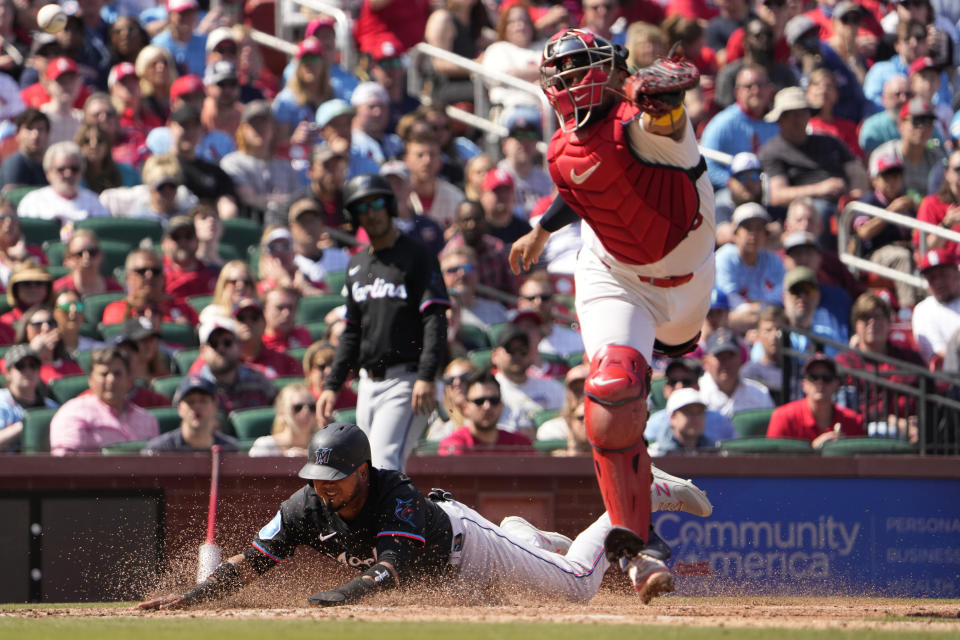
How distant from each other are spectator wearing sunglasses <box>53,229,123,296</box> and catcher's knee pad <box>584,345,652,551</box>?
5.44 meters

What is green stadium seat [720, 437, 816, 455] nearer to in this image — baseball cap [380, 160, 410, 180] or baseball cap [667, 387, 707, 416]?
baseball cap [667, 387, 707, 416]

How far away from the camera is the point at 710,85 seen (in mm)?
14992

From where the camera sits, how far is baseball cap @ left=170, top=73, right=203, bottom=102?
12969mm

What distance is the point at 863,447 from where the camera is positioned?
9508 mm

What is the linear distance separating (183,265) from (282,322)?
103cm

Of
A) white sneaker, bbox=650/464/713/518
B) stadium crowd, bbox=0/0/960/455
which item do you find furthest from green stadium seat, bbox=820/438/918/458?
white sneaker, bbox=650/464/713/518

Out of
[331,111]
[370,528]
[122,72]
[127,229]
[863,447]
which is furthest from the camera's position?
[122,72]

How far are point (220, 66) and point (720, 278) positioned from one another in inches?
180

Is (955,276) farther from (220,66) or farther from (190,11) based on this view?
(190,11)

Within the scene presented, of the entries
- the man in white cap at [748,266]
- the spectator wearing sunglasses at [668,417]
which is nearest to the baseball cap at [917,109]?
the man in white cap at [748,266]

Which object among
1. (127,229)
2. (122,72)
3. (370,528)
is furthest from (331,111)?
(370,528)

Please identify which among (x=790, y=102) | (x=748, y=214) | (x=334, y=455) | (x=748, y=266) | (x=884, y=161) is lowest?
(x=334, y=455)

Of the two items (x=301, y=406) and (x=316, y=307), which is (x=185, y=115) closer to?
(x=316, y=307)

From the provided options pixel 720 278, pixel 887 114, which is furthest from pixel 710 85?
pixel 720 278
